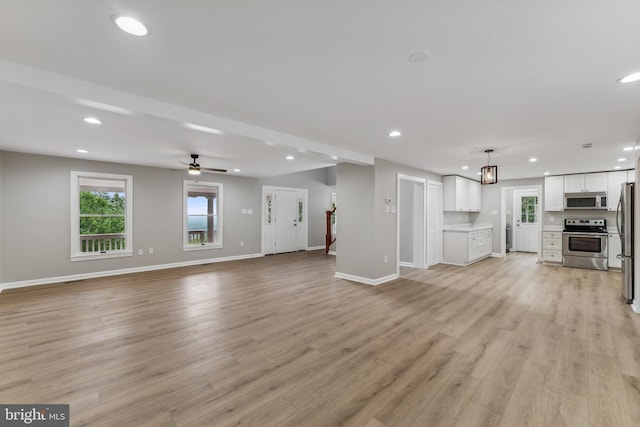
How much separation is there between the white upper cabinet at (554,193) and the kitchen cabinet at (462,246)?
181cm

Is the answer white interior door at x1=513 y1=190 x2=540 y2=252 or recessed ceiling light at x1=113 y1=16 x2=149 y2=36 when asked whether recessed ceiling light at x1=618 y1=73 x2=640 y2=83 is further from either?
white interior door at x1=513 y1=190 x2=540 y2=252

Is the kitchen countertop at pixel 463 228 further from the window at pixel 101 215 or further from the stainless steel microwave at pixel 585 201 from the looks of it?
the window at pixel 101 215

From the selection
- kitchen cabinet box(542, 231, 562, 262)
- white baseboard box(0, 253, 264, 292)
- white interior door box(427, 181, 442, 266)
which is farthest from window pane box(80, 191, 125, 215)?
kitchen cabinet box(542, 231, 562, 262)

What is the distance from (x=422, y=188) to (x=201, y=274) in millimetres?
5458

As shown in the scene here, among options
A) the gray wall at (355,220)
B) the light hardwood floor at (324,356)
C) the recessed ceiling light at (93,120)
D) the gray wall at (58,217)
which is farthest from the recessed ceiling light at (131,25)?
the gray wall at (58,217)

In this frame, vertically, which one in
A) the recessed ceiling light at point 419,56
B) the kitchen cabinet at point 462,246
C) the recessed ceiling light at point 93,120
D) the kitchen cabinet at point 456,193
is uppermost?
the recessed ceiling light at point 419,56

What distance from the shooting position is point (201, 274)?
5.98m

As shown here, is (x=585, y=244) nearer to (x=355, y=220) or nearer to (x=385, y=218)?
(x=385, y=218)

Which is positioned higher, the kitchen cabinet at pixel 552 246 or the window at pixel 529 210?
the window at pixel 529 210

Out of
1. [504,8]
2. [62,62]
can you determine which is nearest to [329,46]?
[504,8]

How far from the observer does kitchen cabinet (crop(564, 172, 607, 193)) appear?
6660 millimetres

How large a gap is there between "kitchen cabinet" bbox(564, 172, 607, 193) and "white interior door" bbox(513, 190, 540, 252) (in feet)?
6.30

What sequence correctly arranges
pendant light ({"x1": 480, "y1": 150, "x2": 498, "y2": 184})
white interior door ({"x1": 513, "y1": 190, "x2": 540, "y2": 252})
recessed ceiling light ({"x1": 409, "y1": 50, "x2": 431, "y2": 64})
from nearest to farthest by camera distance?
1. recessed ceiling light ({"x1": 409, "y1": 50, "x2": 431, "y2": 64})
2. pendant light ({"x1": 480, "y1": 150, "x2": 498, "y2": 184})
3. white interior door ({"x1": 513, "y1": 190, "x2": 540, "y2": 252})

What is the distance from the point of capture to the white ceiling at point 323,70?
57.5 inches
